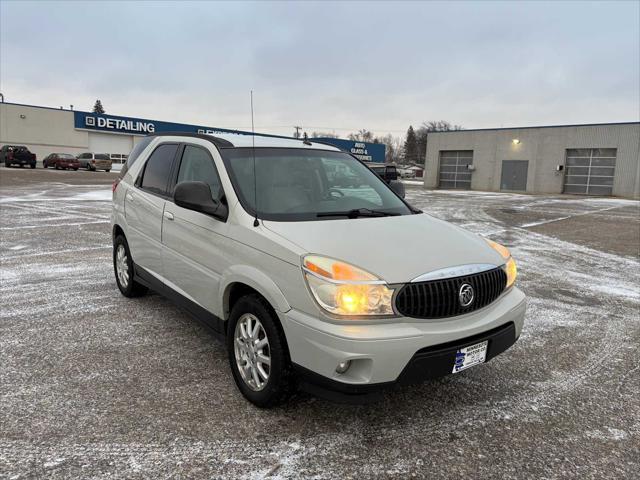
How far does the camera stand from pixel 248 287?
3168 mm

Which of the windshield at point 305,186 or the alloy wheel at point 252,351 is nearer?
the alloy wheel at point 252,351

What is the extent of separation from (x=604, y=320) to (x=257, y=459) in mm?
4378

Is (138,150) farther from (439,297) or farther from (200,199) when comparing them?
(439,297)

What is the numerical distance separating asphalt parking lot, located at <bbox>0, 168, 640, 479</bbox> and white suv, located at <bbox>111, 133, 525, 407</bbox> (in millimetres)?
357

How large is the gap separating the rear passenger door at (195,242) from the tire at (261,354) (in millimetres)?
342

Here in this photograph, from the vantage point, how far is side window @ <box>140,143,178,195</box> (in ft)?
14.7

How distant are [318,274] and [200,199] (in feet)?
3.93

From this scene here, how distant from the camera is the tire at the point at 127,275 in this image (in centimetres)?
526

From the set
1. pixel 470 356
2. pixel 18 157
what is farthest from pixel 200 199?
pixel 18 157


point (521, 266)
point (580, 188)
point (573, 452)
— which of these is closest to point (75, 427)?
point (573, 452)

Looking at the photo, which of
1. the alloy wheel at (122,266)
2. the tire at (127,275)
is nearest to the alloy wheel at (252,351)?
the tire at (127,275)

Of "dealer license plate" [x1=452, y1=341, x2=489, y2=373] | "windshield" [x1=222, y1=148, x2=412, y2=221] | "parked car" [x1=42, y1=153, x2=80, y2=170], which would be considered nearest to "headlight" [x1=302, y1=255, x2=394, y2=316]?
"dealer license plate" [x1=452, y1=341, x2=489, y2=373]

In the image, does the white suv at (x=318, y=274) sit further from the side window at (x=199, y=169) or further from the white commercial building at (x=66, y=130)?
the white commercial building at (x=66, y=130)

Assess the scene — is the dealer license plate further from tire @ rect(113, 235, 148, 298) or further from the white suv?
tire @ rect(113, 235, 148, 298)
